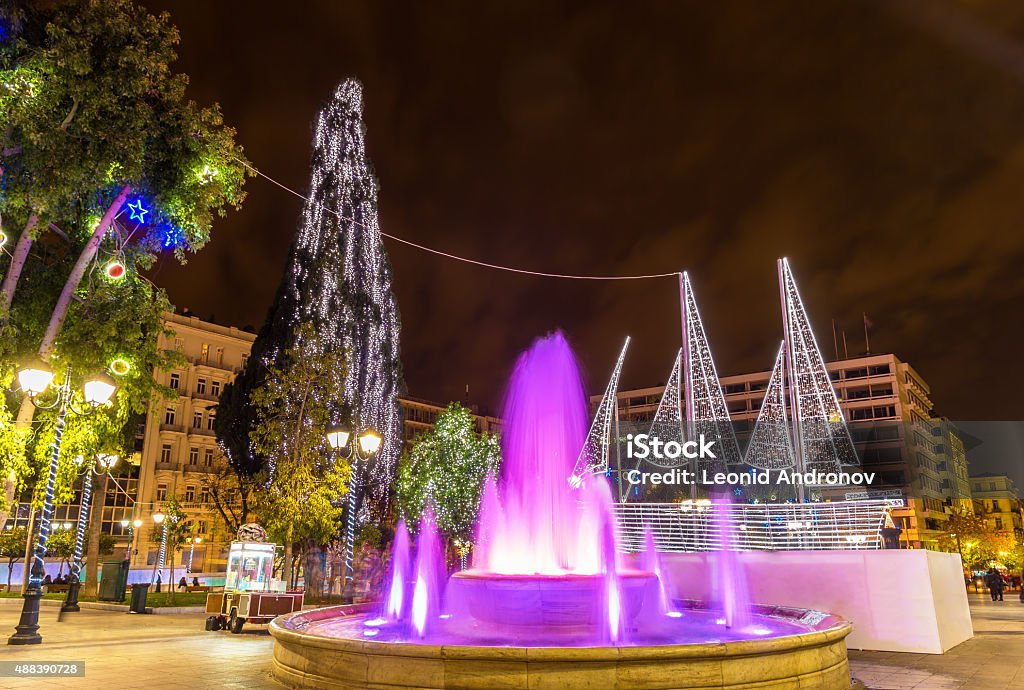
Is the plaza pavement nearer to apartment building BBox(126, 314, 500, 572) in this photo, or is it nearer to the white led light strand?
the white led light strand

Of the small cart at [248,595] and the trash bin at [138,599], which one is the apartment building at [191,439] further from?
the small cart at [248,595]

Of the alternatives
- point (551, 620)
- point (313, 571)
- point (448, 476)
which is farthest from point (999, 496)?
point (551, 620)

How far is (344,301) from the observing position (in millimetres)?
42188

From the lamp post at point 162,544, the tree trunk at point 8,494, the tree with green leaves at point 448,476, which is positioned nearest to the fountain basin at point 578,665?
the tree trunk at point 8,494

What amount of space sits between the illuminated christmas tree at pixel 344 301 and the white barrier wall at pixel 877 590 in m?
24.9

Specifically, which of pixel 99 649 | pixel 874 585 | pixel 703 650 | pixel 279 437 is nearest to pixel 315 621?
pixel 99 649

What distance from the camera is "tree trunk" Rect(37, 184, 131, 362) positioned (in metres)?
15.3

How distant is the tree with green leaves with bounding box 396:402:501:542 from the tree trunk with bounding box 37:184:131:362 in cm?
2709

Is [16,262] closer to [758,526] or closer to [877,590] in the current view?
[758,526]

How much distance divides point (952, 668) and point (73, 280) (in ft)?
59.4

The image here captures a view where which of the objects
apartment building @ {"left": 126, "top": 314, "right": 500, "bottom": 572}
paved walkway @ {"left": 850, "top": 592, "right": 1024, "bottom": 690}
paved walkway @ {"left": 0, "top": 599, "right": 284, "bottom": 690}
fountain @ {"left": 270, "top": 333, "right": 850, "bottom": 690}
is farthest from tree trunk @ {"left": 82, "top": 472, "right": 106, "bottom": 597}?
paved walkway @ {"left": 850, "top": 592, "right": 1024, "bottom": 690}

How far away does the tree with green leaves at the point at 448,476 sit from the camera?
41812 mm

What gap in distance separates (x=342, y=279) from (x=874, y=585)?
114 ft

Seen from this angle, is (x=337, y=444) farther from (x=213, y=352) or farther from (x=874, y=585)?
(x=213, y=352)
